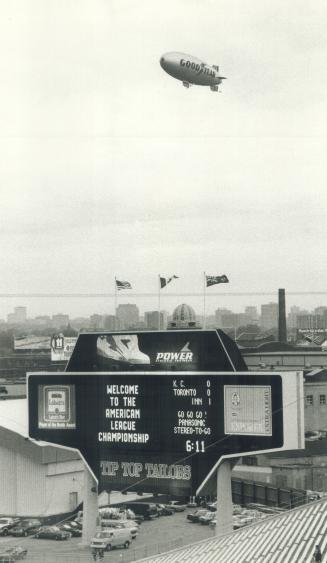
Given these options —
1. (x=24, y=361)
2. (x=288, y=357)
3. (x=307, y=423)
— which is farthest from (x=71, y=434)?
(x=24, y=361)

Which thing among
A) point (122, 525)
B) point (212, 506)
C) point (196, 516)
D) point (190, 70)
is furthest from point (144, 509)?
point (190, 70)

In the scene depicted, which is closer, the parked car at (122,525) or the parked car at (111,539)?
the parked car at (111,539)

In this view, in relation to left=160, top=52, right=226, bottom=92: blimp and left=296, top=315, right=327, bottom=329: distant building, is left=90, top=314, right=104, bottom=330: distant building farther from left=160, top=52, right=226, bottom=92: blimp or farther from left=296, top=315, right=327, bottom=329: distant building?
left=160, top=52, right=226, bottom=92: blimp

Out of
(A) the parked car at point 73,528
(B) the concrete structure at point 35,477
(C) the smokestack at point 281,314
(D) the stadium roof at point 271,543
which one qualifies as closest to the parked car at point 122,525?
(A) the parked car at point 73,528

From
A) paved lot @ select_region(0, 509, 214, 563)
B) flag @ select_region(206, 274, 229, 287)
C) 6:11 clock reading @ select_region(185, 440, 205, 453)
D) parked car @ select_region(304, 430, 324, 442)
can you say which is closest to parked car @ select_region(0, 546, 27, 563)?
paved lot @ select_region(0, 509, 214, 563)

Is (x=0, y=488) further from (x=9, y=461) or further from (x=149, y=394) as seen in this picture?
(x=149, y=394)

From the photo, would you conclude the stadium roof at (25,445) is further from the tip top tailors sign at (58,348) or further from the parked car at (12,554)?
the tip top tailors sign at (58,348)
